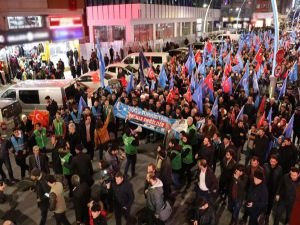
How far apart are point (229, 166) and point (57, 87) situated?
8.74m

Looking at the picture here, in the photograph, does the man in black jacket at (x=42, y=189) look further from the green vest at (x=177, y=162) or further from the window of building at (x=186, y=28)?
the window of building at (x=186, y=28)

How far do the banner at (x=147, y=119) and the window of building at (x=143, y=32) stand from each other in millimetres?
23144

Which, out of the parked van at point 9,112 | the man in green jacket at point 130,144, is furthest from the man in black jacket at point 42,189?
the parked van at point 9,112

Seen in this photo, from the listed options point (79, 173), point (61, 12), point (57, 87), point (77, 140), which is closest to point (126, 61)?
point (61, 12)

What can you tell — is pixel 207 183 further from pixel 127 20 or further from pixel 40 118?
pixel 127 20

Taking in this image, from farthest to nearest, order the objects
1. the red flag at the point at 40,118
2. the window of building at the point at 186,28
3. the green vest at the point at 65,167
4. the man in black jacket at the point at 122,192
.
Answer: the window of building at the point at 186,28
the red flag at the point at 40,118
the green vest at the point at 65,167
the man in black jacket at the point at 122,192

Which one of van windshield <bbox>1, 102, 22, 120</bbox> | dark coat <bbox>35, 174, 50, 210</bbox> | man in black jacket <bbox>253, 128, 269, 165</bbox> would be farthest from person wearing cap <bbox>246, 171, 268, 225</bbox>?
van windshield <bbox>1, 102, 22, 120</bbox>

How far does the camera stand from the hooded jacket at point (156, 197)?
6.13m

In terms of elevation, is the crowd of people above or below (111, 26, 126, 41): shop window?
below

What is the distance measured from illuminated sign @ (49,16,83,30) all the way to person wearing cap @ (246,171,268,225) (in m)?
17.5

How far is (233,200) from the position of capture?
22.6 feet

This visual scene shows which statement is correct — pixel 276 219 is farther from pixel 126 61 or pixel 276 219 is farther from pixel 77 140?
Answer: pixel 126 61

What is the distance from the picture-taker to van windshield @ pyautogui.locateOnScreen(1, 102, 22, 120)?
504 inches

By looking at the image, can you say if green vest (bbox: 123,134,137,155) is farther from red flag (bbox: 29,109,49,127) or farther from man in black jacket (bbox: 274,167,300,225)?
red flag (bbox: 29,109,49,127)
